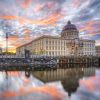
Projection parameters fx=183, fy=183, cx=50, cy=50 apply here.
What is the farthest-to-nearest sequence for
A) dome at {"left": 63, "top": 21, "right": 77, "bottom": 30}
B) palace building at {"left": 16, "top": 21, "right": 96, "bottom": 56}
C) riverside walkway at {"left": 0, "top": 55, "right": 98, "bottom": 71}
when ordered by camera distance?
dome at {"left": 63, "top": 21, "right": 77, "bottom": 30} → palace building at {"left": 16, "top": 21, "right": 96, "bottom": 56} → riverside walkway at {"left": 0, "top": 55, "right": 98, "bottom": 71}

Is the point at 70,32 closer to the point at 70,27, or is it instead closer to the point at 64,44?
the point at 70,27

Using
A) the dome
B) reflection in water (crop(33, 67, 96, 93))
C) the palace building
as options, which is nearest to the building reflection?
reflection in water (crop(33, 67, 96, 93))

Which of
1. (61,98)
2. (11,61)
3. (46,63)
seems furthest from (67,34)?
(61,98)

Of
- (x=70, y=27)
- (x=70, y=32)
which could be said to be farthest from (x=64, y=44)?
(x=70, y=27)

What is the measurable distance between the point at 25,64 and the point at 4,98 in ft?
208

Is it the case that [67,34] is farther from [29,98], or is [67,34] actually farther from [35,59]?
[29,98]

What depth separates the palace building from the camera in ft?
525

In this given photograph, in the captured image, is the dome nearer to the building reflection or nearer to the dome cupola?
the dome cupola

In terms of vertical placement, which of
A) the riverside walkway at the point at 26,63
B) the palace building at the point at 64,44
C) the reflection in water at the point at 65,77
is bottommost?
the reflection in water at the point at 65,77

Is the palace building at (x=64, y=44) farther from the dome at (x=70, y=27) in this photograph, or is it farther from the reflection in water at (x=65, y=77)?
the reflection in water at (x=65, y=77)

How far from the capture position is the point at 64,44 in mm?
175500

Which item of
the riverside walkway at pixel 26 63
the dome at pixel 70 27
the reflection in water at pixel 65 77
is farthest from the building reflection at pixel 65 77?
the dome at pixel 70 27

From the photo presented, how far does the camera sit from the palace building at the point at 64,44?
160125 mm

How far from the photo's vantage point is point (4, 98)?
99.1 feet
